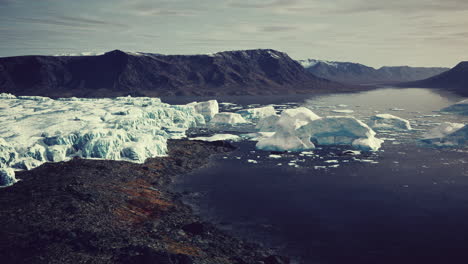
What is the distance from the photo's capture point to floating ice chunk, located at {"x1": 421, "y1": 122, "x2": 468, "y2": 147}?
52.7 meters

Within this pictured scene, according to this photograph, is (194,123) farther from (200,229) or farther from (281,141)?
(200,229)

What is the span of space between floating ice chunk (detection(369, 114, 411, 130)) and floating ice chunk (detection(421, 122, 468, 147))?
42.1 ft

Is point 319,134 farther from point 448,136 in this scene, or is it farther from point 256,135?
point 448,136

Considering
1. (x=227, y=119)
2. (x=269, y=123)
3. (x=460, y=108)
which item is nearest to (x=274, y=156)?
(x=269, y=123)

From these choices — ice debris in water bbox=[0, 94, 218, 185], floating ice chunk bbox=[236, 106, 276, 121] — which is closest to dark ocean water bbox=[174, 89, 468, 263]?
ice debris in water bbox=[0, 94, 218, 185]

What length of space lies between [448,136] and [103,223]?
49126 millimetres

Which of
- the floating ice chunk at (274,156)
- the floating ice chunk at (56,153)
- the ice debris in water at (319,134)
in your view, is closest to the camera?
the floating ice chunk at (56,153)

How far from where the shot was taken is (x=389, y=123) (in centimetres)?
6944

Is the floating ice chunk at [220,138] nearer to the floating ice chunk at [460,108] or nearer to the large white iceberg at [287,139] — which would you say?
the large white iceberg at [287,139]

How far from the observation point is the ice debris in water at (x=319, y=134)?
177 ft

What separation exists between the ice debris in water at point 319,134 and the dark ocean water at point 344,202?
7.33 feet

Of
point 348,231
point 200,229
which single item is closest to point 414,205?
point 348,231

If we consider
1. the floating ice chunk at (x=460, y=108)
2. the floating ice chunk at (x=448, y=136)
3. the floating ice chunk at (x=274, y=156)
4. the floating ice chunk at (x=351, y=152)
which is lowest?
the floating ice chunk at (x=274, y=156)

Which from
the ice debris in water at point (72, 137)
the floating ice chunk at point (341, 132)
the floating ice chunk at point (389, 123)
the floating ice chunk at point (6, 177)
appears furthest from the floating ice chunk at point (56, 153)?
the floating ice chunk at point (389, 123)
